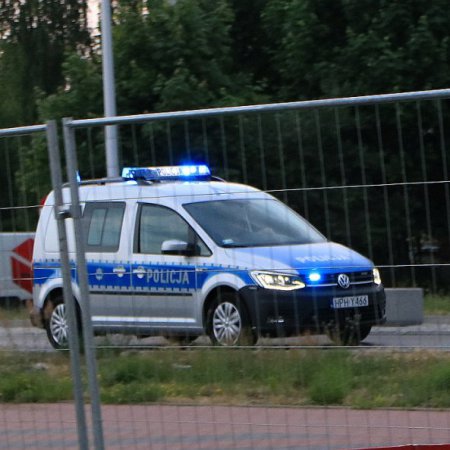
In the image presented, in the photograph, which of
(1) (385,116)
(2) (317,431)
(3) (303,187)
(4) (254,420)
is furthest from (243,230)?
(2) (317,431)

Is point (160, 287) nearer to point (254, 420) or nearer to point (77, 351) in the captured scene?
point (77, 351)

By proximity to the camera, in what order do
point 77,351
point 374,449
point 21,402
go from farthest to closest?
point 21,402
point 374,449
point 77,351

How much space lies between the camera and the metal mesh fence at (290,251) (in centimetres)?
515

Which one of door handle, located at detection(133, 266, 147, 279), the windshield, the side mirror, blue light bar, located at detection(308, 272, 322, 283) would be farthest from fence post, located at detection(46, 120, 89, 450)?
blue light bar, located at detection(308, 272, 322, 283)

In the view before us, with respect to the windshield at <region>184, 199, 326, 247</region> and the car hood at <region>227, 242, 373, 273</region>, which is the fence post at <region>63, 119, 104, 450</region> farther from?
the car hood at <region>227, 242, 373, 273</region>

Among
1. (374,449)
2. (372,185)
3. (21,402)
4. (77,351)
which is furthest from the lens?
(21,402)

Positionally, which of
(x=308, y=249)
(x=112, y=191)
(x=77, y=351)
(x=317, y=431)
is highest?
(x=112, y=191)

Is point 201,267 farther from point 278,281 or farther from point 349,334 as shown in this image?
point 349,334

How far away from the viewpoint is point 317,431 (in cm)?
696

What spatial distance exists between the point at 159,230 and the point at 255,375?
35.5 inches

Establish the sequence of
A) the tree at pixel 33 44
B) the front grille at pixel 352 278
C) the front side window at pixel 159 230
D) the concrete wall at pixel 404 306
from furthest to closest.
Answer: the tree at pixel 33 44 < the front side window at pixel 159 230 < the front grille at pixel 352 278 < the concrete wall at pixel 404 306

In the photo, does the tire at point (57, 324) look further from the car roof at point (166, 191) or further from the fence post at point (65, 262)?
the car roof at point (166, 191)

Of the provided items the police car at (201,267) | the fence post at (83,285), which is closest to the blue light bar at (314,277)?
the police car at (201,267)

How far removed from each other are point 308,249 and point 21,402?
8.57ft
